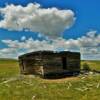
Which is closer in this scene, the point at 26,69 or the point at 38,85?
the point at 38,85

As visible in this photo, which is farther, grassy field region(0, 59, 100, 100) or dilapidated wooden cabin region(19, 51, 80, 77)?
dilapidated wooden cabin region(19, 51, 80, 77)

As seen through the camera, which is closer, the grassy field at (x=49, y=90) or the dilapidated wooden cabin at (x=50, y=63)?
the grassy field at (x=49, y=90)

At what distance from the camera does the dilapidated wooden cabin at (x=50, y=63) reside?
39875 mm

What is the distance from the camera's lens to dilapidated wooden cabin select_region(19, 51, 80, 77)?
A: 39875 mm

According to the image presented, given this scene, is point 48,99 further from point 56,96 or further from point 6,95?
point 6,95

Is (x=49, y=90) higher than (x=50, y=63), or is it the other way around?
(x=50, y=63)

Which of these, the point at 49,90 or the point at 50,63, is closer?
the point at 49,90

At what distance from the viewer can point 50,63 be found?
40.2 m

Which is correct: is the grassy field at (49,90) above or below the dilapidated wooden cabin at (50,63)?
below

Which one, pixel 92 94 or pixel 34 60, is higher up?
pixel 34 60

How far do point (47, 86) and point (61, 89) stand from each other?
2109 millimetres

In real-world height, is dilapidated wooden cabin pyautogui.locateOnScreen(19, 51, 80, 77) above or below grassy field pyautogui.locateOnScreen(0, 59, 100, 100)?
above

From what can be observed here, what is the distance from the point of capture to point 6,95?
26.7m

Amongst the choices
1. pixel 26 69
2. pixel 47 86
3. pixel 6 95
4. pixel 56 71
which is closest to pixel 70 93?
pixel 47 86
